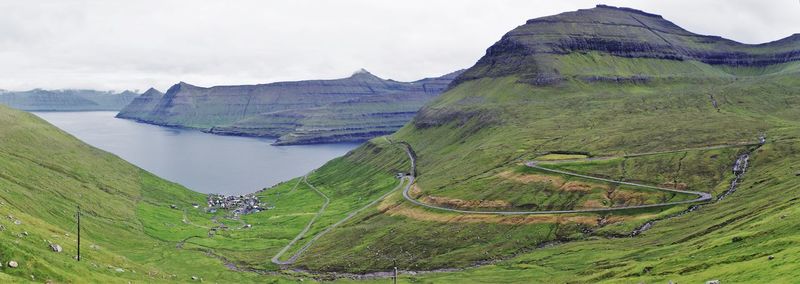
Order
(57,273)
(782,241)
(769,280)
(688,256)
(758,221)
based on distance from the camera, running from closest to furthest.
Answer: (769,280) < (57,273) < (782,241) < (688,256) < (758,221)

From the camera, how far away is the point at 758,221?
378 ft

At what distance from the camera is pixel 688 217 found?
5901 inches

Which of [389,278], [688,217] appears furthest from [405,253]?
[688,217]

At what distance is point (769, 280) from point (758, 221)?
5426cm

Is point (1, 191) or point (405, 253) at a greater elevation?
point (1, 191)

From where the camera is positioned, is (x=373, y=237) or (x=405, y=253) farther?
(x=373, y=237)

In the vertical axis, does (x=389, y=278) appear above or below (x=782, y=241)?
below

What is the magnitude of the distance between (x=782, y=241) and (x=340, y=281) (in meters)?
99.0

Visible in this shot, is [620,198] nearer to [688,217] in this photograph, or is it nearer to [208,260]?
[688,217]

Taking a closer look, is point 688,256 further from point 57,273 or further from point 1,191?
point 1,191

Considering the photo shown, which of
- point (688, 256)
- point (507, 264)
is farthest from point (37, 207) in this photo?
point (688, 256)

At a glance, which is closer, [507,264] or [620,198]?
[507,264]

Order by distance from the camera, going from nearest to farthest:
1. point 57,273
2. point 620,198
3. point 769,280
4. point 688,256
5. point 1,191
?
point 769,280 < point 57,273 < point 688,256 < point 1,191 < point 620,198

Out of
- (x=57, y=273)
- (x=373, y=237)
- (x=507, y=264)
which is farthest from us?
(x=373, y=237)
